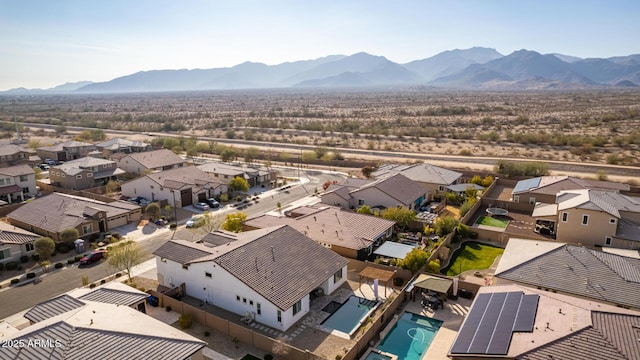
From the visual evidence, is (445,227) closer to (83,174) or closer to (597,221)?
(597,221)

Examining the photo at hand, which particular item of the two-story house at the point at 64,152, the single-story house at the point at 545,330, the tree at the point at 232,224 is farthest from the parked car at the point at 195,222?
the two-story house at the point at 64,152

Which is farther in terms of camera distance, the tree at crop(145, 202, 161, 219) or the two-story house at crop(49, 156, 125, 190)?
the two-story house at crop(49, 156, 125, 190)

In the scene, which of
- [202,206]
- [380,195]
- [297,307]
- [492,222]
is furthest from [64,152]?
[492,222]

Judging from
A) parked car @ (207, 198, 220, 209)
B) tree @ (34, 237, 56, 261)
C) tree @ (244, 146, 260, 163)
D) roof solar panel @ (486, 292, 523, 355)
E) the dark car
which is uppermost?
tree @ (244, 146, 260, 163)

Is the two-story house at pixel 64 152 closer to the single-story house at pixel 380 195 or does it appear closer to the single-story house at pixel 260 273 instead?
the single-story house at pixel 380 195

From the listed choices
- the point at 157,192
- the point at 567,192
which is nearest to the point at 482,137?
the point at 567,192

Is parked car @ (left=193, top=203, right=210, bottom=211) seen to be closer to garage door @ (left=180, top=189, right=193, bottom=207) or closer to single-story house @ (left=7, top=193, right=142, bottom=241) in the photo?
garage door @ (left=180, top=189, right=193, bottom=207)

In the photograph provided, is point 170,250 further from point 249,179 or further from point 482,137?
point 482,137

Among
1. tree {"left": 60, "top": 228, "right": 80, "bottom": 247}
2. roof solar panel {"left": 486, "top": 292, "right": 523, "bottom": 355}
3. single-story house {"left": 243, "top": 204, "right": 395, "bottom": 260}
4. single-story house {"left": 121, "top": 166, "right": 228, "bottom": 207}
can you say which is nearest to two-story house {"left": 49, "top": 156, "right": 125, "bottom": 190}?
single-story house {"left": 121, "top": 166, "right": 228, "bottom": 207}
